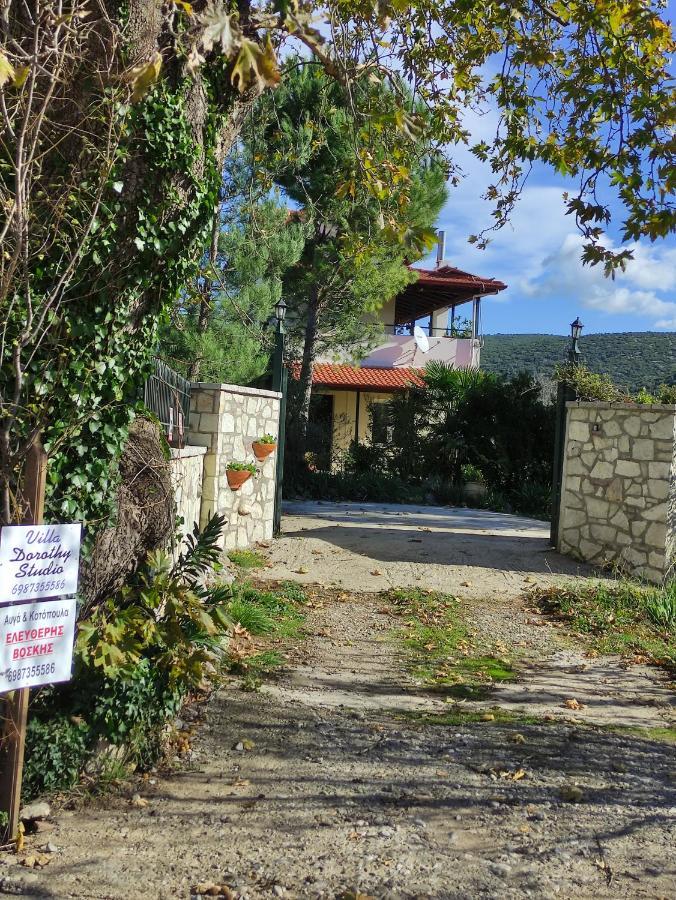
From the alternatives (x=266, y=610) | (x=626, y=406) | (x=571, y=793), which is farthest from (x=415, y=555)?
(x=571, y=793)

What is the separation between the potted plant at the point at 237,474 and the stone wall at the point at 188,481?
1.42 feet

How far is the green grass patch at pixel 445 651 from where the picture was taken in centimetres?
559

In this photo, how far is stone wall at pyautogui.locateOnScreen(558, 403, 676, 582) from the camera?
29.6ft

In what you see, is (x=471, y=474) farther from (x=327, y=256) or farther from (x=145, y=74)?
(x=145, y=74)

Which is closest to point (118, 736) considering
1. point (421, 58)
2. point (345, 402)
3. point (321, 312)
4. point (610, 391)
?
point (421, 58)

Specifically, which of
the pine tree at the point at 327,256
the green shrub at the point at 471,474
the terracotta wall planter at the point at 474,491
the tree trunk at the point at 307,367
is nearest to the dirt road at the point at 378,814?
the pine tree at the point at 327,256

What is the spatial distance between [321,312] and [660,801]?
50.4ft

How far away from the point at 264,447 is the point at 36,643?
691 centimetres

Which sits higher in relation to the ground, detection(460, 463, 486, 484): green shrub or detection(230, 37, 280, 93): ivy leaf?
detection(230, 37, 280, 93): ivy leaf

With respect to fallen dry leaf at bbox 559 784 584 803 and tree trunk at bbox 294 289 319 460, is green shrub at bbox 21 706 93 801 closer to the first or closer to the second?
fallen dry leaf at bbox 559 784 584 803

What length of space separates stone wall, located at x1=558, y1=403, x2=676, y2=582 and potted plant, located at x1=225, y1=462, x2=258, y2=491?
422 centimetres

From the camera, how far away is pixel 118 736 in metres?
3.80

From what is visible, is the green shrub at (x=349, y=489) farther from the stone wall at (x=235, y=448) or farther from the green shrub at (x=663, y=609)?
the green shrub at (x=663, y=609)

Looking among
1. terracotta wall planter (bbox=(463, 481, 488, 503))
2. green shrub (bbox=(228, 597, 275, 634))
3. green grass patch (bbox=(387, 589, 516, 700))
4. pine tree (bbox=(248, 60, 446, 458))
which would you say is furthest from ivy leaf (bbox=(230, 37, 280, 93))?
terracotta wall planter (bbox=(463, 481, 488, 503))
